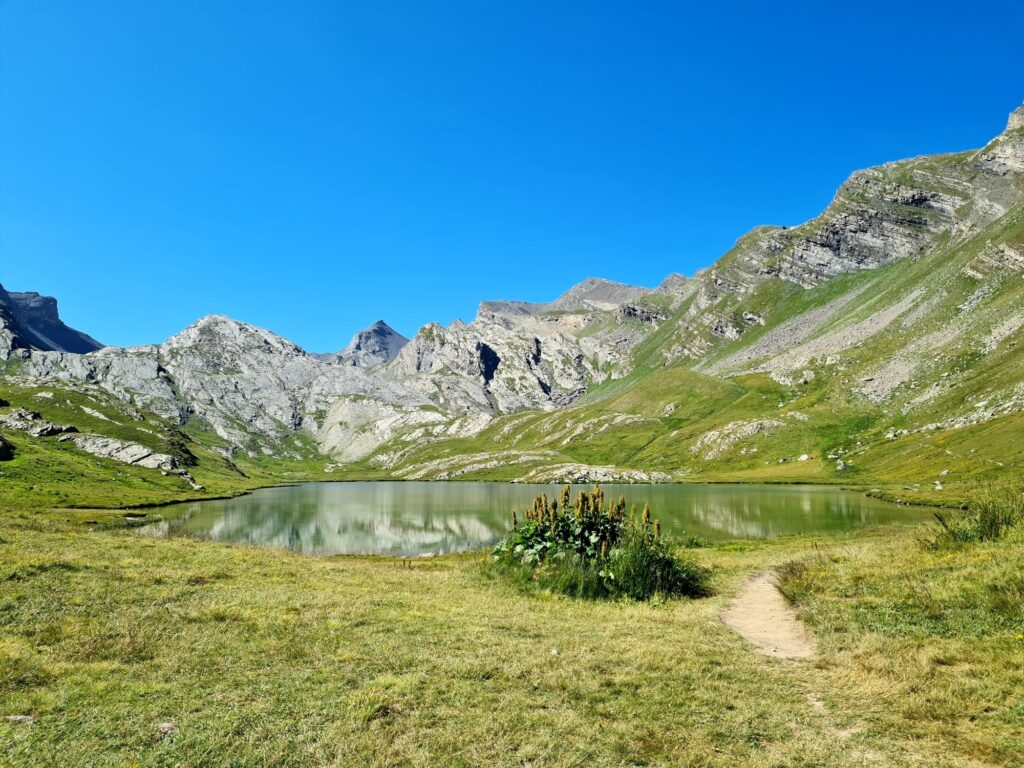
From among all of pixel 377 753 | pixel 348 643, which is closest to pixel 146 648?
pixel 348 643

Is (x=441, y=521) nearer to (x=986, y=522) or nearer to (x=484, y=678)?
(x=986, y=522)

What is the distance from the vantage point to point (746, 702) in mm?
11500

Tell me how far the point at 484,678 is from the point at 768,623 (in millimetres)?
12314

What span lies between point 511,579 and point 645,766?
712 inches

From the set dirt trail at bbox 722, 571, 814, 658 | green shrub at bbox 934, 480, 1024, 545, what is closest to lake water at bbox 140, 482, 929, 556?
dirt trail at bbox 722, 571, 814, 658

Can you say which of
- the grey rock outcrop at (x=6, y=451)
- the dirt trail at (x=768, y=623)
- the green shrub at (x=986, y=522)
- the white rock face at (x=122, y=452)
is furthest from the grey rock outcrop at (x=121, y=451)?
the green shrub at (x=986, y=522)

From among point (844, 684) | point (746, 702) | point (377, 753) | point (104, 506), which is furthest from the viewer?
point (104, 506)

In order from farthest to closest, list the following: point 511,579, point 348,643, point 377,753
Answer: point 511,579 → point 348,643 → point 377,753

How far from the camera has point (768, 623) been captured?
19672mm

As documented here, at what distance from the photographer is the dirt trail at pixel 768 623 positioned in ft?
53.6

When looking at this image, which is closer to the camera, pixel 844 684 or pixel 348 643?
pixel 844 684

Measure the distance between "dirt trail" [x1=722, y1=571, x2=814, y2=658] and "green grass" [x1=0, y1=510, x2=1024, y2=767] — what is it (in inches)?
28.4

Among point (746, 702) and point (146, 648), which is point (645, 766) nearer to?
point (746, 702)

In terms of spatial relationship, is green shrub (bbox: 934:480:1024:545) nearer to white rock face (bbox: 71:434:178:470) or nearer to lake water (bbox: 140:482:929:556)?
lake water (bbox: 140:482:929:556)
